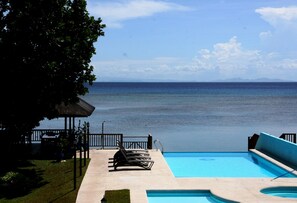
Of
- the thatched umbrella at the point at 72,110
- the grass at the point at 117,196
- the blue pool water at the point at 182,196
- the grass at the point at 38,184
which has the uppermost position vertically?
the thatched umbrella at the point at 72,110

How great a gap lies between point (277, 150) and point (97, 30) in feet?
38.5

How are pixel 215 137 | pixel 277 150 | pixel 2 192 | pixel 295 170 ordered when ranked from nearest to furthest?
pixel 2 192
pixel 295 170
pixel 277 150
pixel 215 137

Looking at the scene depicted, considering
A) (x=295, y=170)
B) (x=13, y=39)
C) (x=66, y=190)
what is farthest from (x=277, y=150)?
(x=13, y=39)

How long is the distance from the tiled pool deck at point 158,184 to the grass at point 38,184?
52 centimetres

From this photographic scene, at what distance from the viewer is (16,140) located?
2222 centimetres

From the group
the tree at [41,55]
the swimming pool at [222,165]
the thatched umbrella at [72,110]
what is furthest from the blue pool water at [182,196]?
the thatched umbrella at [72,110]

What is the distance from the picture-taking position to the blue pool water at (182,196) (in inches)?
607

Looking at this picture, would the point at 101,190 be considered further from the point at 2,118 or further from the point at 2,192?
the point at 2,118

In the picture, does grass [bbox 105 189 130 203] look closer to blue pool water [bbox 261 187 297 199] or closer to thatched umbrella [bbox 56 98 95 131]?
blue pool water [bbox 261 187 297 199]

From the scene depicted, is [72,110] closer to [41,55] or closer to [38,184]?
[41,55]

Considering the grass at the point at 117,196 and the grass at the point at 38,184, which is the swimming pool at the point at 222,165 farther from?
the grass at the point at 117,196

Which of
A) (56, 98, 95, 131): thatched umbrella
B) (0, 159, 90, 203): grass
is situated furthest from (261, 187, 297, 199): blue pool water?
(56, 98, 95, 131): thatched umbrella

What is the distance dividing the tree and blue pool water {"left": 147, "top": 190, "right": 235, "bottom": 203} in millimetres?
5315

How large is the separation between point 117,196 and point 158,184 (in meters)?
2.61
